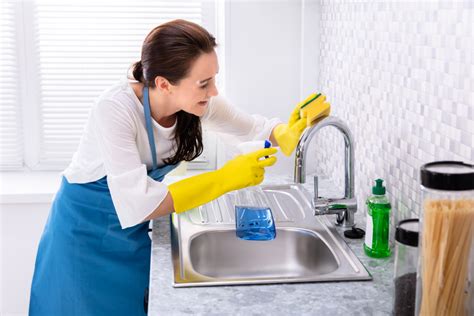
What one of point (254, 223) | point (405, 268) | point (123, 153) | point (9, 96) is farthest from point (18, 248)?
point (405, 268)

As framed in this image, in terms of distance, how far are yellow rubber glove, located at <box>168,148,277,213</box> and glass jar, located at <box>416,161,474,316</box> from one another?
78 centimetres

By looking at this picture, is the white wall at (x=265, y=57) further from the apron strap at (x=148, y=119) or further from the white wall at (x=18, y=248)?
the white wall at (x=18, y=248)

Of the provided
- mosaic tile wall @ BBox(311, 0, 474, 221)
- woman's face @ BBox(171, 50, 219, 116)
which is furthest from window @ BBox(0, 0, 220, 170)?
woman's face @ BBox(171, 50, 219, 116)

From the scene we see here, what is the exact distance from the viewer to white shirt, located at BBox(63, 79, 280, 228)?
1722mm

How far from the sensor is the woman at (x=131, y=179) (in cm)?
175

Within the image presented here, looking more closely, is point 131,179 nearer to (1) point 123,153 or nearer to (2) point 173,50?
(1) point 123,153

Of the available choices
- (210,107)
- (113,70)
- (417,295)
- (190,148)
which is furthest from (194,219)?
(113,70)

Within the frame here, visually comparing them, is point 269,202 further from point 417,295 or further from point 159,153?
point 417,295

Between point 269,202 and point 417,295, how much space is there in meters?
1.00

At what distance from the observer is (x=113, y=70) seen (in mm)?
2875

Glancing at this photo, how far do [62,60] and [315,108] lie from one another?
1.45m

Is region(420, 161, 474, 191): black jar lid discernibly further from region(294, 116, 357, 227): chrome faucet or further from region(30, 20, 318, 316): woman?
region(30, 20, 318, 316): woman

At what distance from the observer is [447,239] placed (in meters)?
1.01

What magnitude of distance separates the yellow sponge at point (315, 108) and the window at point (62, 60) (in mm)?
1104
